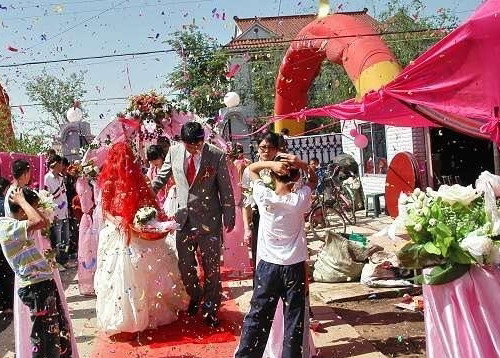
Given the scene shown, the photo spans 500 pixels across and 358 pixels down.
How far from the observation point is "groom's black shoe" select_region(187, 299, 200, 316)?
5516mm

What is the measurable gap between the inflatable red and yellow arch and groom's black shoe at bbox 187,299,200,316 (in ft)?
15.3

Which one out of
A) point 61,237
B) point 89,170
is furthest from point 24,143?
point 89,170

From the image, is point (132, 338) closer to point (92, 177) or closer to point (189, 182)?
point (189, 182)

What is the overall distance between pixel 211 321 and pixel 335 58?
22.0 feet

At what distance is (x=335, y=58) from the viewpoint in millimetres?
10758

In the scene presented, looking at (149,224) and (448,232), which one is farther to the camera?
(149,224)

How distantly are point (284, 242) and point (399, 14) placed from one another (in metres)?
21.0

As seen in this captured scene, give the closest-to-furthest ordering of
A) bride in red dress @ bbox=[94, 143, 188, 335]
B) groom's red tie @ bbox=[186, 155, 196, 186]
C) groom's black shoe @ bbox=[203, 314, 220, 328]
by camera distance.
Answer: bride in red dress @ bbox=[94, 143, 188, 335] → groom's black shoe @ bbox=[203, 314, 220, 328] → groom's red tie @ bbox=[186, 155, 196, 186]

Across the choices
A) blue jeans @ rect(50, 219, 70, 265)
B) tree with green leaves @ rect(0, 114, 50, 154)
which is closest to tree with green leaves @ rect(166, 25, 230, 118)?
tree with green leaves @ rect(0, 114, 50, 154)

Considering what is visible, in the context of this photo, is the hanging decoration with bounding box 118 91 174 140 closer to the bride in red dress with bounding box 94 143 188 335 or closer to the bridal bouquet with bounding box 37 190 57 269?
the bride in red dress with bounding box 94 143 188 335

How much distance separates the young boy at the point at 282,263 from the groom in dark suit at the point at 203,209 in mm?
1522

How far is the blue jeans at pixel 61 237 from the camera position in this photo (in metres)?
9.33

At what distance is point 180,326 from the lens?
534 centimetres

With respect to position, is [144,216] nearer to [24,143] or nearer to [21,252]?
[21,252]
